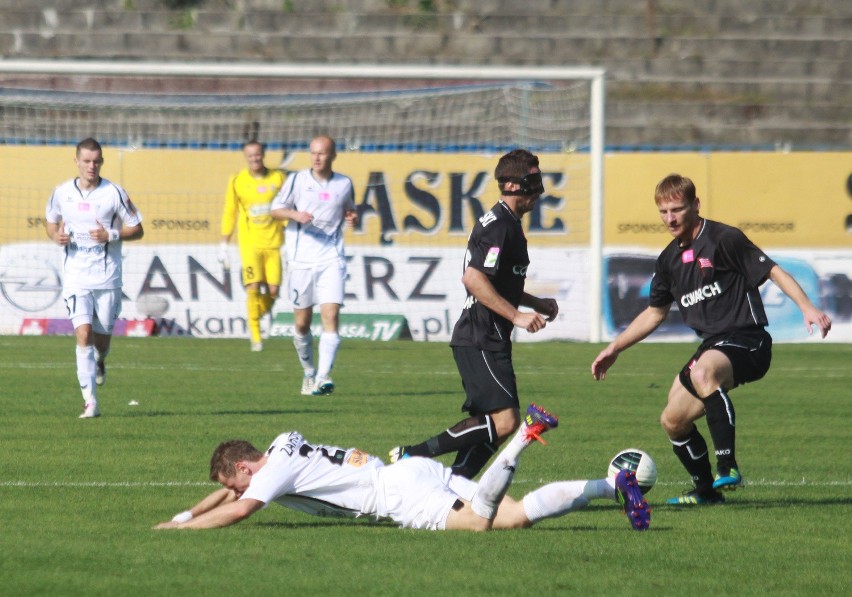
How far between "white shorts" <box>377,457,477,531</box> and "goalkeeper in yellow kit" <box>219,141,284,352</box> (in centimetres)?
1166

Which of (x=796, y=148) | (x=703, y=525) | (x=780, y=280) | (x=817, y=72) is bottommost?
(x=703, y=525)

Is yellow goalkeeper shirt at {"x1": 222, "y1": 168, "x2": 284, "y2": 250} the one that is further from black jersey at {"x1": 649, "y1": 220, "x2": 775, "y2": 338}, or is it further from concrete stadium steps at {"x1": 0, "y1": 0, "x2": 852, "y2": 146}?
black jersey at {"x1": 649, "y1": 220, "x2": 775, "y2": 338}

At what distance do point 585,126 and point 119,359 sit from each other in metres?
9.19

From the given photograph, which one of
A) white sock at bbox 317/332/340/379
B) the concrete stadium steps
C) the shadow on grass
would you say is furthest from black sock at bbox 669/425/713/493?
the concrete stadium steps

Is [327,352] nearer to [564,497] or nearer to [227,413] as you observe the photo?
[227,413]

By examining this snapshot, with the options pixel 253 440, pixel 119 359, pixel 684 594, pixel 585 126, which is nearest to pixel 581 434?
pixel 253 440

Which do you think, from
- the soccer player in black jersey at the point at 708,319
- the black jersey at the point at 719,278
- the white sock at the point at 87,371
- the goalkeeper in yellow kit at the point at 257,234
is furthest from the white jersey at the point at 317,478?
the goalkeeper in yellow kit at the point at 257,234

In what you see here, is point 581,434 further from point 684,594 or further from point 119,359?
point 119,359

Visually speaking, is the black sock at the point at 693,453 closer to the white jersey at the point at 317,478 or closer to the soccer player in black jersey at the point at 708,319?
the soccer player in black jersey at the point at 708,319

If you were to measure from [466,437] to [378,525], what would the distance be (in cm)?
84

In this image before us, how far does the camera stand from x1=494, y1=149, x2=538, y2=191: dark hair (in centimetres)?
792

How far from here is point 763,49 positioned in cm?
2841

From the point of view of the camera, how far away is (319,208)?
1444 cm

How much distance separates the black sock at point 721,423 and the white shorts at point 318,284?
6723 mm
